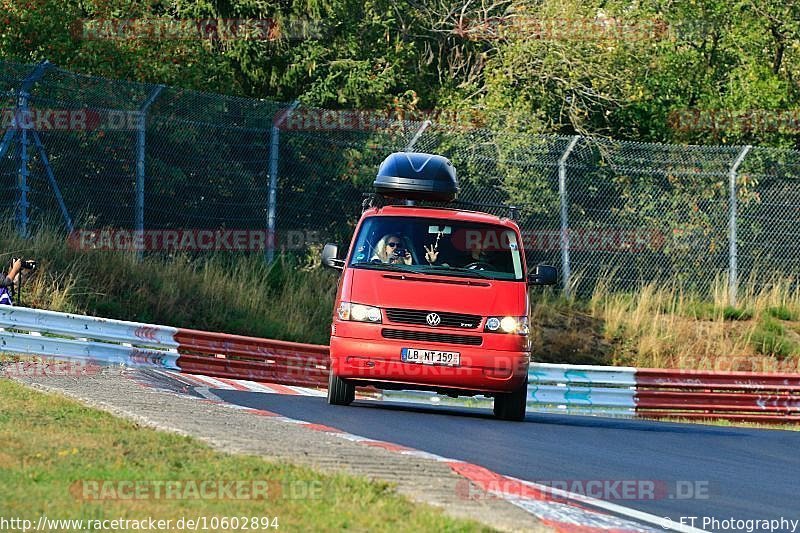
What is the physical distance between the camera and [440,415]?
48.1ft

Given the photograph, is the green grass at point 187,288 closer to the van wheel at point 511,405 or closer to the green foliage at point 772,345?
the van wheel at point 511,405

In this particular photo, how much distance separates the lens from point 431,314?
1364 centimetres

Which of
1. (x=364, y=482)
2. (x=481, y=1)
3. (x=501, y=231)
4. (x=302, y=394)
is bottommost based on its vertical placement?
(x=302, y=394)

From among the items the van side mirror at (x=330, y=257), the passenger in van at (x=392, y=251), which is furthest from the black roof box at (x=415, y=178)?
the van side mirror at (x=330, y=257)

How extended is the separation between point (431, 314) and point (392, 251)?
1.09 metres

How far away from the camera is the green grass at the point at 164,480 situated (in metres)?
7.24

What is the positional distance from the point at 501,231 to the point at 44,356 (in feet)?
17.0

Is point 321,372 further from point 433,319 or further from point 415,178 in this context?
point 433,319

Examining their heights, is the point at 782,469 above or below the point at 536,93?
below

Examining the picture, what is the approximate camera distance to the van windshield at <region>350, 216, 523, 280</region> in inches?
566

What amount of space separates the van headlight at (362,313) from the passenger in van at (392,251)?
2.67 feet

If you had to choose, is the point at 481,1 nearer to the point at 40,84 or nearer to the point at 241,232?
the point at 241,232

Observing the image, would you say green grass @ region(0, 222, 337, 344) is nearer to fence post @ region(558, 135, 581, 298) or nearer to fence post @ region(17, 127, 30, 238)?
fence post @ region(17, 127, 30, 238)

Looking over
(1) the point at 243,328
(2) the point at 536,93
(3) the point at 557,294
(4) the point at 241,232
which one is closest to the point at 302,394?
(1) the point at 243,328
